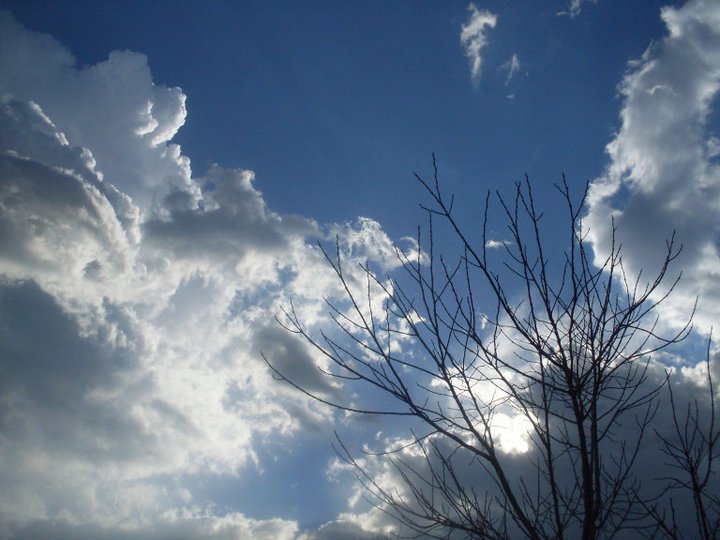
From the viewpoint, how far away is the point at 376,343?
132 inches

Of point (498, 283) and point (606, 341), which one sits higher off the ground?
point (498, 283)

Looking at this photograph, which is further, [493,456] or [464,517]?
[464,517]

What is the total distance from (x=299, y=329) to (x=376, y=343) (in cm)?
71

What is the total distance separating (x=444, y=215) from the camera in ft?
10.7

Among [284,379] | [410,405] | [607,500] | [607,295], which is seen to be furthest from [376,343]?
[607,500]

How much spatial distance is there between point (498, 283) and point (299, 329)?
5.54 ft

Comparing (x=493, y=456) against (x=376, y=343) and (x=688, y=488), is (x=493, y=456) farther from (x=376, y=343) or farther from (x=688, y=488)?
(x=688, y=488)

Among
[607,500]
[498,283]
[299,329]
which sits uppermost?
[498,283]

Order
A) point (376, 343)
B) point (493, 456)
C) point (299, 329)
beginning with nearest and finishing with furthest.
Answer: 1. point (493, 456)
2. point (376, 343)
3. point (299, 329)

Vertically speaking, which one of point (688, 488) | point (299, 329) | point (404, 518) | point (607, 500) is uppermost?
point (299, 329)

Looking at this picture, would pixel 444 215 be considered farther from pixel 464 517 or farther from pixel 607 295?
pixel 464 517

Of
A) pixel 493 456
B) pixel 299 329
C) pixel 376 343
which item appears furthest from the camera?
pixel 299 329

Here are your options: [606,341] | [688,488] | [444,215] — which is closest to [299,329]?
[444,215]

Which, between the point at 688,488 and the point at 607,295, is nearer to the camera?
the point at 607,295
